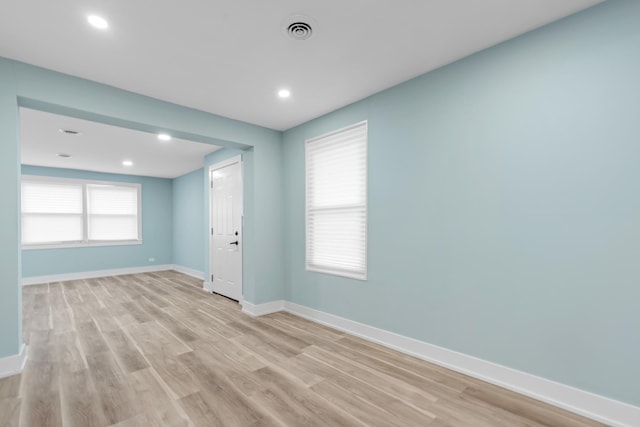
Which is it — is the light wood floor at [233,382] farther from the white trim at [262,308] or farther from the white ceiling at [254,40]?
the white ceiling at [254,40]

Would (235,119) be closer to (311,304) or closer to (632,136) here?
(311,304)

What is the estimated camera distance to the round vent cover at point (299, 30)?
204cm

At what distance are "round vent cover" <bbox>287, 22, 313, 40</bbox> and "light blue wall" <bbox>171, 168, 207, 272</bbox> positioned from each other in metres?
5.58

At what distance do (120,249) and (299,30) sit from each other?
25.9ft

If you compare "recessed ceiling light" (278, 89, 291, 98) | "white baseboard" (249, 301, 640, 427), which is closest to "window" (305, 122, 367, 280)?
"white baseboard" (249, 301, 640, 427)

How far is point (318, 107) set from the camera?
11.5 feet

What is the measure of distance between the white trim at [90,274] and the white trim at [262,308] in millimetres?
5167

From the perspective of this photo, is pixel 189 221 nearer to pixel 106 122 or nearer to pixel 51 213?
pixel 51 213

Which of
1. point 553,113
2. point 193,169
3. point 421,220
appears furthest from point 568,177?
point 193,169

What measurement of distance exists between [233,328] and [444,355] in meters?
2.44

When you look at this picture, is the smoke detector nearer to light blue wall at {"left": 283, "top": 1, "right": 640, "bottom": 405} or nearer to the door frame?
light blue wall at {"left": 283, "top": 1, "right": 640, "bottom": 405}

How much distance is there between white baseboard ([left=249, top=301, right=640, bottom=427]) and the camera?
177 centimetres

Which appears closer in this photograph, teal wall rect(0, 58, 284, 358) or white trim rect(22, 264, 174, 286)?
teal wall rect(0, 58, 284, 358)

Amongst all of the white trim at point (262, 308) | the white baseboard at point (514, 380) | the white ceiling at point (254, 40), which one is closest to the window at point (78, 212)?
the white trim at point (262, 308)
